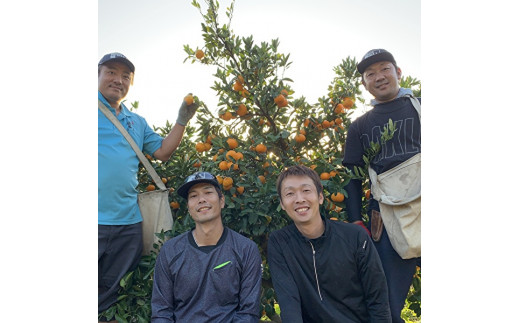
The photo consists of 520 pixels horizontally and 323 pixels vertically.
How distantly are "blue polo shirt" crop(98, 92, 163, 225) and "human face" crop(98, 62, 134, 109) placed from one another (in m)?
0.06

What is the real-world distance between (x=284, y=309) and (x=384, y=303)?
0.58 m

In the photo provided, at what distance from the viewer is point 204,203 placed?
98.7 inches

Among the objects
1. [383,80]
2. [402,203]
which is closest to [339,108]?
[383,80]

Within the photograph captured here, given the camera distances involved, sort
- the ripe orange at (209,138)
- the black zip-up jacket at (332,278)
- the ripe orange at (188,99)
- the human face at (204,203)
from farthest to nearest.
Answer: the ripe orange at (209,138) < the ripe orange at (188,99) < the human face at (204,203) < the black zip-up jacket at (332,278)

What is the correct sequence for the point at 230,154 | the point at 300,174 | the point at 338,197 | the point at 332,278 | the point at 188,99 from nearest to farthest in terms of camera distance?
the point at 332,278, the point at 300,174, the point at 338,197, the point at 230,154, the point at 188,99

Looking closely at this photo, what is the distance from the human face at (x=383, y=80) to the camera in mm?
2588

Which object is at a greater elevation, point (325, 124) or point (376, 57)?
point (376, 57)

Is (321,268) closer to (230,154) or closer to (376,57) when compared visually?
(230,154)

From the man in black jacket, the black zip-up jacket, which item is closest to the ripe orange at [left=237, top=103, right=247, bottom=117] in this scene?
the man in black jacket

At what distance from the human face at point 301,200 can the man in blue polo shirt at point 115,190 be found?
3.35 ft

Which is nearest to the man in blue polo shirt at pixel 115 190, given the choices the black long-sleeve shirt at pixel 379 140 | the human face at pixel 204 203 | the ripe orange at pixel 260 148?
the human face at pixel 204 203

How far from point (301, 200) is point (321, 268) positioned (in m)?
0.41

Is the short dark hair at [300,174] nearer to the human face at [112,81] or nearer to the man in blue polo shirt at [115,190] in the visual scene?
the man in blue polo shirt at [115,190]
